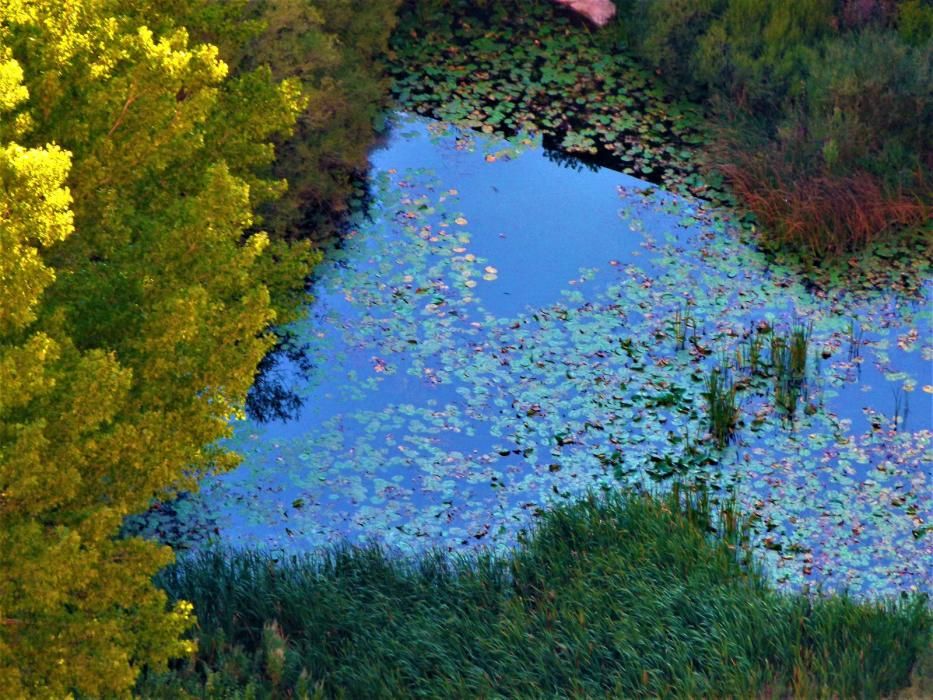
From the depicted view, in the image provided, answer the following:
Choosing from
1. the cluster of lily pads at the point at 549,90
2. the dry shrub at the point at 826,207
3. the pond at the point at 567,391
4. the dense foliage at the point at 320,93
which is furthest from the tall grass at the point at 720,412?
the dense foliage at the point at 320,93

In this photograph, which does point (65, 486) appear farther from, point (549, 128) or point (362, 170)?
point (549, 128)

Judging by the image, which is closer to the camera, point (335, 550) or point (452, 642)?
point (452, 642)

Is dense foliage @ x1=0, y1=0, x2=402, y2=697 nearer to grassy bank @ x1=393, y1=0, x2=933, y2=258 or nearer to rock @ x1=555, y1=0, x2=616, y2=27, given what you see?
grassy bank @ x1=393, y1=0, x2=933, y2=258

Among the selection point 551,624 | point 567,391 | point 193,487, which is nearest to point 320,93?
point 567,391

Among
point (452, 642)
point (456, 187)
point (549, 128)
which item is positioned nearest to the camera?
point (452, 642)

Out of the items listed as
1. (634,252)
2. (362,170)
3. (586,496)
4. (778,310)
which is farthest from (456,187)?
(586,496)

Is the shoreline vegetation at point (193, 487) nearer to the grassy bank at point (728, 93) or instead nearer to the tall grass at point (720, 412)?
the tall grass at point (720, 412)

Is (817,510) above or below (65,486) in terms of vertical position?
above
